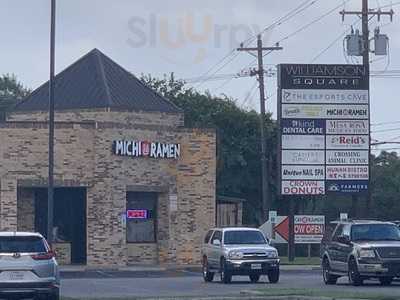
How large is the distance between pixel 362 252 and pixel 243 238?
5744 millimetres

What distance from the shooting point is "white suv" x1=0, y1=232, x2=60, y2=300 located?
90.0 ft

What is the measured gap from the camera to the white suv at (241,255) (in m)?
38.7

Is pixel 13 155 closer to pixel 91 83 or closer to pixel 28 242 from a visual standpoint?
pixel 91 83

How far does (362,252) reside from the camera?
3522 centimetres

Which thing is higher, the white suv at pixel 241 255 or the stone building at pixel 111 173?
the stone building at pixel 111 173

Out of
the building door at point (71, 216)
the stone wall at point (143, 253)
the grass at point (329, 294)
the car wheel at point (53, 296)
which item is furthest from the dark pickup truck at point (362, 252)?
the building door at point (71, 216)

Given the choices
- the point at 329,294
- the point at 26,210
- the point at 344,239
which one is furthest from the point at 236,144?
the point at 329,294

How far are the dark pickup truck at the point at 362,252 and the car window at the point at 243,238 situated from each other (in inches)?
100

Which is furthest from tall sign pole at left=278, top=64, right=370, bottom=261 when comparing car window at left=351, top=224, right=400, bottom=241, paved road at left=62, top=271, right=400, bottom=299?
car window at left=351, top=224, right=400, bottom=241

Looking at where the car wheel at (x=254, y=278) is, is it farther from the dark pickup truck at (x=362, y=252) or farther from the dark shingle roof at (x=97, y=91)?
the dark shingle roof at (x=97, y=91)

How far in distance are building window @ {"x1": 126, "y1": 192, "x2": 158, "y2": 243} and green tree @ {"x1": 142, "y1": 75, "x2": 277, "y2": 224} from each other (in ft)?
45.0

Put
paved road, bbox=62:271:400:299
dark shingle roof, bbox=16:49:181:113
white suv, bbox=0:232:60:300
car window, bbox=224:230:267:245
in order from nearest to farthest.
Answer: white suv, bbox=0:232:60:300 < paved road, bbox=62:271:400:299 < car window, bbox=224:230:267:245 < dark shingle roof, bbox=16:49:181:113

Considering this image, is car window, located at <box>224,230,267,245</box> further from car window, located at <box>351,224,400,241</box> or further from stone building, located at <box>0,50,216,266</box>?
stone building, located at <box>0,50,216,266</box>

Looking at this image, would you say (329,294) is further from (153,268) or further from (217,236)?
(153,268)
